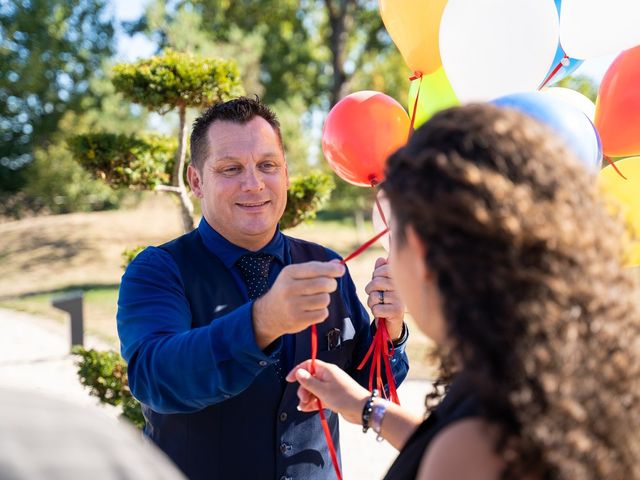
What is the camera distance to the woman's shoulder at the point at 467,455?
1056mm

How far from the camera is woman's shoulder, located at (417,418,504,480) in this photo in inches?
41.6

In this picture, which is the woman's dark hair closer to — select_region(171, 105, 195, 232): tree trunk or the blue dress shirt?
the blue dress shirt

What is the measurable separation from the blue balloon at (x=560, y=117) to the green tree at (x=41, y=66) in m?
24.4

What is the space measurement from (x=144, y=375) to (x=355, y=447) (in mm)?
4265

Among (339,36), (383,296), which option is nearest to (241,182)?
(383,296)

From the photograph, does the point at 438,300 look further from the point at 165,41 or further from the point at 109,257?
the point at 165,41

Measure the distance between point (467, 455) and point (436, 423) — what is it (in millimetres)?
207

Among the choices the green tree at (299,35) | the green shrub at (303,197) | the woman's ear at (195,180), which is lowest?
the woman's ear at (195,180)

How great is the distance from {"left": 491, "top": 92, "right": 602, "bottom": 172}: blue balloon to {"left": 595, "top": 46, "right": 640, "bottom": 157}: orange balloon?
2.25 ft

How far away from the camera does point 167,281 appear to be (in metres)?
2.04

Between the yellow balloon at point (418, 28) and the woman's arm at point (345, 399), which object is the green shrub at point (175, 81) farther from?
the woman's arm at point (345, 399)

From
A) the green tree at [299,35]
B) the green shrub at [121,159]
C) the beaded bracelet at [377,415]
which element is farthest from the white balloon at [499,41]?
the green tree at [299,35]

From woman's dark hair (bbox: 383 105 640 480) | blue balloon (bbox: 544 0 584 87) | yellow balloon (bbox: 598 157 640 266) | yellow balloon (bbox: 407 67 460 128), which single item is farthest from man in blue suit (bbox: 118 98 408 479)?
blue balloon (bbox: 544 0 584 87)

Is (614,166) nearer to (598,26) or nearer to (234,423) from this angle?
(598,26)
